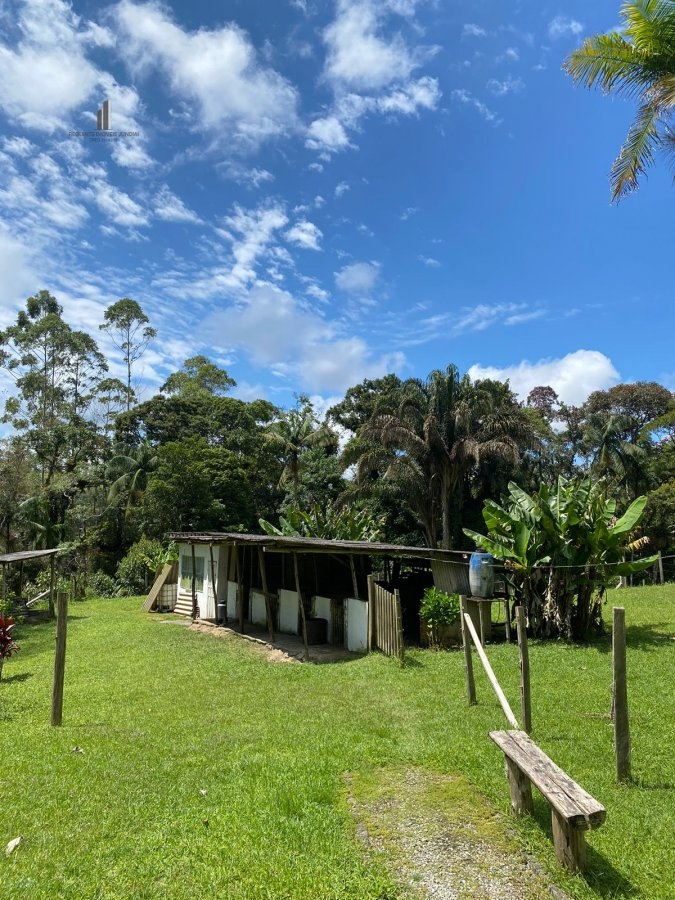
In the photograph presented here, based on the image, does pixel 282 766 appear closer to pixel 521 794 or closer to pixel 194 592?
pixel 521 794

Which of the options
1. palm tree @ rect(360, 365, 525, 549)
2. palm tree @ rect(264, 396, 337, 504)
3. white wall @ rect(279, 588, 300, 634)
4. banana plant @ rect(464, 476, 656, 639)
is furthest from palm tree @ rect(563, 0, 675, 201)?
palm tree @ rect(264, 396, 337, 504)

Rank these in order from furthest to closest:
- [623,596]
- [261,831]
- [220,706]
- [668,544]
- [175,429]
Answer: [175,429]
[668,544]
[623,596]
[220,706]
[261,831]

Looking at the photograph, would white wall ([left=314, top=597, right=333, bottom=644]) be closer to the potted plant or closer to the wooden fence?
the wooden fence

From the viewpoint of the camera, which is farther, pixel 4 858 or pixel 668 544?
pixel 668 544

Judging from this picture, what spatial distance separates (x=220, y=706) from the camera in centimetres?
878

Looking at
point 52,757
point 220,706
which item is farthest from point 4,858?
point 220,706

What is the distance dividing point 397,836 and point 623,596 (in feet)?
60.4

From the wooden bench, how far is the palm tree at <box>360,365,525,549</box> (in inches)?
928

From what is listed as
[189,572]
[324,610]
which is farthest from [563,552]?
[189,572]

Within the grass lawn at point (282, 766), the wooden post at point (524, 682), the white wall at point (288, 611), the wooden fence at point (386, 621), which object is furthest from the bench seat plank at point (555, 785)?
the white wall at point (288, 611)

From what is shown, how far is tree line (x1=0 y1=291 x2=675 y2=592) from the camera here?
95.8ft

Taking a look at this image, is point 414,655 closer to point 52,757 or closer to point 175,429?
point 52,757

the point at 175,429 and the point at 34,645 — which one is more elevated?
the point at 175,429

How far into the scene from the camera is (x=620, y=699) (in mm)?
5129
